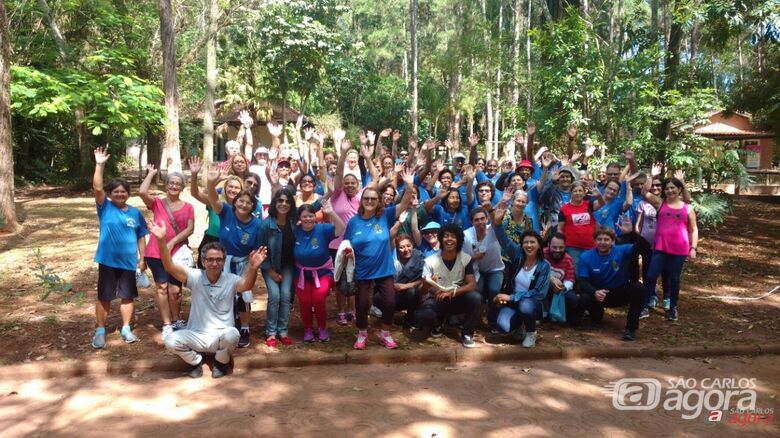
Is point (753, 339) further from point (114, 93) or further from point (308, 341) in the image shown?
point (114, 93)

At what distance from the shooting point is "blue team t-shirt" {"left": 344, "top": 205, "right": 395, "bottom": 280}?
551cm

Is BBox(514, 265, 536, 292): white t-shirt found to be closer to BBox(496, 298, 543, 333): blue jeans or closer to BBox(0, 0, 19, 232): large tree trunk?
BBox(496, 298, 543, 333): blue jeans

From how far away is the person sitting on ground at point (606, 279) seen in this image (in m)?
6.05

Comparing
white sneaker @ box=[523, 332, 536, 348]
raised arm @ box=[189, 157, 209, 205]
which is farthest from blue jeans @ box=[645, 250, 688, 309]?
raised arm @ box=[189, 157, 209, 205]

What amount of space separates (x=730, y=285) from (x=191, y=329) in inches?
306

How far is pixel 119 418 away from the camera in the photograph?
4.19m

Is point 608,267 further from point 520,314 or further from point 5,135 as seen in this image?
point 5,135

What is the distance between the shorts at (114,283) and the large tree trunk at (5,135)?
7759 millimetres

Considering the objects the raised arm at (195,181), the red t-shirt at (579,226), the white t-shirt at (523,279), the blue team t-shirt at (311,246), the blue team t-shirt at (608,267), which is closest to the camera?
the blue team t-shirt at (311,246)

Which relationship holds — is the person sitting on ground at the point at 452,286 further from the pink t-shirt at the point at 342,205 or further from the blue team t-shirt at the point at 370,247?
the pink t-shirt at the point at 342,205

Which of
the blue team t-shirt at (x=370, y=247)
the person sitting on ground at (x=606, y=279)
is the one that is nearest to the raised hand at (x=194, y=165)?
the blue team t-shirt at (x=370, y=247)

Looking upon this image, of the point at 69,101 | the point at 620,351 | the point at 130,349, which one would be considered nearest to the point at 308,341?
the point at 130,349

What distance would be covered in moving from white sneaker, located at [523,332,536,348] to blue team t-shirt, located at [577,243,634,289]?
3.53ft

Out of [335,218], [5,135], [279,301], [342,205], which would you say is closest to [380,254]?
[335,218]
